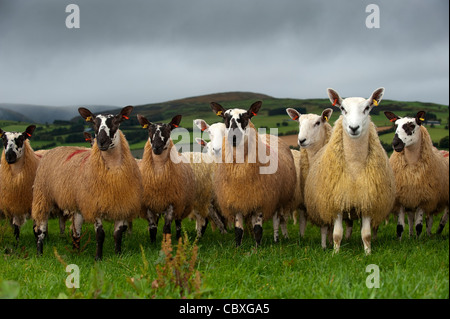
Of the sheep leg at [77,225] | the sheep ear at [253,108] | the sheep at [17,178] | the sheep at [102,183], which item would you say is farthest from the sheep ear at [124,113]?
the sheep at [17,178]

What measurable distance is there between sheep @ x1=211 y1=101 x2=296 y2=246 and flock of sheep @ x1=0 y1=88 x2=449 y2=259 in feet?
0.06

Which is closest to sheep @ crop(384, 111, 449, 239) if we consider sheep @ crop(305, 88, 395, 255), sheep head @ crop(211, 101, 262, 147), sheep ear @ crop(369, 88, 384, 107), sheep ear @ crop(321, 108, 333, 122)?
sheep ear @ crop(321, 108, 333, 122)

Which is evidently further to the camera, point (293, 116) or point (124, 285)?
point (293, 116)

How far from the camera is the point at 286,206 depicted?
33.3 feet

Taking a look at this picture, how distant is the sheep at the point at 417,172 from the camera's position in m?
9.36

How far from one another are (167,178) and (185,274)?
4.57 metres

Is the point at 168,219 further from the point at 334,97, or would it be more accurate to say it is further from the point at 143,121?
the point at 334,97

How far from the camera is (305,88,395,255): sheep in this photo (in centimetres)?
757

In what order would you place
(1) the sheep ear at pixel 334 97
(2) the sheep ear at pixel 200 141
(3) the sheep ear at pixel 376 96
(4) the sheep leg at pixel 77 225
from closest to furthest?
(3) the sheep ear at pixel 376 96
(1) the sheep ear at pixel 334 97
(4) the sheep leg at pixel 77 225
(2) the sheep ear at pixel 200 141

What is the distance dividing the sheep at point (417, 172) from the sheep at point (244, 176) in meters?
2.71

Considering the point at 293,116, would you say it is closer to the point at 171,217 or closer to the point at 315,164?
the point at 315,164

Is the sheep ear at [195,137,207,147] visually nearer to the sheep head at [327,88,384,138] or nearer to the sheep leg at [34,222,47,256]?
the sheep leg at [34,222,47,256]

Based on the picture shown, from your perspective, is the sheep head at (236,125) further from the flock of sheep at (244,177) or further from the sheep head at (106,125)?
the sheep head at (106,125)
